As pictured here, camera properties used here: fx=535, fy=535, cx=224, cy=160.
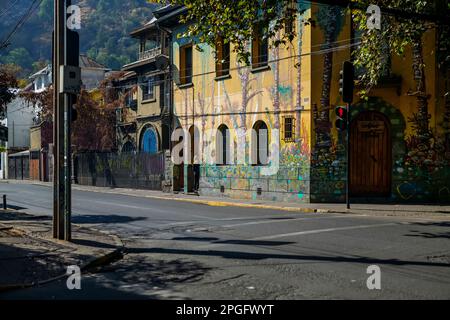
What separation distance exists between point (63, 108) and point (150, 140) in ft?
83.8

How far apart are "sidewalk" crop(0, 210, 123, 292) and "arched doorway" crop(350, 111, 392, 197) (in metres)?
11.1

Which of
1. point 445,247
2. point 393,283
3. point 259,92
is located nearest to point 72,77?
point 393,283

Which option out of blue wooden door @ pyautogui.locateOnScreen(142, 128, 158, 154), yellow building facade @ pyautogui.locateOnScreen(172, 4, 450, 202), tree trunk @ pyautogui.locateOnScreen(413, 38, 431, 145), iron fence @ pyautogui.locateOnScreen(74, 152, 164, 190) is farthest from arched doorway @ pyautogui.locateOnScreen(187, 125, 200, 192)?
tree trunk @ pyautogui.locateOnScreen(413, 38, 431, 145)

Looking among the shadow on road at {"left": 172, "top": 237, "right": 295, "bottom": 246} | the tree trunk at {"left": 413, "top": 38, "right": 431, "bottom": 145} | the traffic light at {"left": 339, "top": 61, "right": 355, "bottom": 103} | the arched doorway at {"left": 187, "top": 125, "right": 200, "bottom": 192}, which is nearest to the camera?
the shadow on road at {"left": 172, "top": 237, "right": 295, "bottom": 246}

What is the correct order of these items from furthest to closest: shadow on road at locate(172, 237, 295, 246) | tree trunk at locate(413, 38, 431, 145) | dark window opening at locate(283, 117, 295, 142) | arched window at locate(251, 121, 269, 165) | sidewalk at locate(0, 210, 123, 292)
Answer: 1. arched window at locate(251, 121, 269, 165)
2. dark window opening at locate(283, 117, 295, 142)
3. tree trunk at locate(413, 38, 431, 145)
4. shadow on road at locate(172, 237, 295, 246)
5. sidewalk at locate(0, 210, 123, 292)

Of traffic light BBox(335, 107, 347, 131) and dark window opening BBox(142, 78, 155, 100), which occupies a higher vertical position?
dark window opening BBox(142, 78, 155, 100)

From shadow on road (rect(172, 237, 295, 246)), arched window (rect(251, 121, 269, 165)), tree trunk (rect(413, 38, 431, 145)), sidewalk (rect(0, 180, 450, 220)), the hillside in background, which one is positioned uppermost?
the hillside in background

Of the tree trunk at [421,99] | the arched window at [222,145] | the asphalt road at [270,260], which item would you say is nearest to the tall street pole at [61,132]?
the asphalt road at [270,260]

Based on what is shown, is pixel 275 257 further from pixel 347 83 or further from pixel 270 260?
pixel 347 83

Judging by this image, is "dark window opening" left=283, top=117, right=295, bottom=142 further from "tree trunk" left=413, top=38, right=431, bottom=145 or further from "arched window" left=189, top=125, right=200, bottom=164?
"arched window" left=189, top=125, right=200, bottom=164

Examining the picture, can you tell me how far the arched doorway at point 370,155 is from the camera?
20078mm

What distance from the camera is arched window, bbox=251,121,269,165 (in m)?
22.7

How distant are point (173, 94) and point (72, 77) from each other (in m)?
18.0
